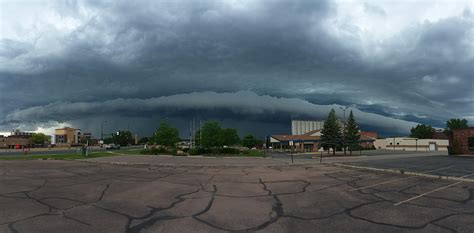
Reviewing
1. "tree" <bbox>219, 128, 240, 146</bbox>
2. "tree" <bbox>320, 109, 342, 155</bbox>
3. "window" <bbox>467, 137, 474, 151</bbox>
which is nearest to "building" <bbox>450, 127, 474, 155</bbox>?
"window" <bbox>467, 137, 474, 151</bbox>

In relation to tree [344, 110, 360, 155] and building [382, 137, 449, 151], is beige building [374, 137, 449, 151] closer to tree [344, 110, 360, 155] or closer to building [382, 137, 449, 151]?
building [382, 137, 449, 151]

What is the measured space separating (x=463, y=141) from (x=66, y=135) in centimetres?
18417

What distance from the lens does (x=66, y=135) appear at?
6973 inches

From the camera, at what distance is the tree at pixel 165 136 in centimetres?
6512

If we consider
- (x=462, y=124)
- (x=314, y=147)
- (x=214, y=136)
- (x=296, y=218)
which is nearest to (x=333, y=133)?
(x=214, y=136)

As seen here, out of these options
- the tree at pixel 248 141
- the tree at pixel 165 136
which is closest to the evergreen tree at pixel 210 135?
the tree at pixel 165 136

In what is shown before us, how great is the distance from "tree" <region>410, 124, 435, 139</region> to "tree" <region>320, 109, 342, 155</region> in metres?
108

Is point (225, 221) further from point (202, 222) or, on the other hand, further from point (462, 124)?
point (462, 124)

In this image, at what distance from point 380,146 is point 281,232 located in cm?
11993

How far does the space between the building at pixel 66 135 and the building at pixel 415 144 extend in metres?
154

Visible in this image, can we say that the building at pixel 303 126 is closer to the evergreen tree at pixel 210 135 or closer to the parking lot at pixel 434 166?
the evergreen tree at pixel 210 135

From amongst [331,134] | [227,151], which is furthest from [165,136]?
[331,134]

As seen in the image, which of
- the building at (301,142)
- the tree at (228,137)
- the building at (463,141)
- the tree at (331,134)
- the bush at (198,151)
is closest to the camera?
the building at (463,141)

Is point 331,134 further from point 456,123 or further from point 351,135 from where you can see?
point 456,123
